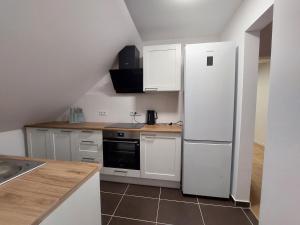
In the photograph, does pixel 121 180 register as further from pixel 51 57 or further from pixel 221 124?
pixel 51 57

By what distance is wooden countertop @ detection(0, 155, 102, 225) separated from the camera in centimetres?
60

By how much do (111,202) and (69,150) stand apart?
1.08 metres

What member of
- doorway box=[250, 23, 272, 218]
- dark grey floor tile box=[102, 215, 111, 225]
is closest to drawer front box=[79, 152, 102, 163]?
dark grey floor tile box=[102, 215, 111, 225]

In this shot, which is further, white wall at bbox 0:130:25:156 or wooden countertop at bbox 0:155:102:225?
white wall at bbox 0:130:25:156

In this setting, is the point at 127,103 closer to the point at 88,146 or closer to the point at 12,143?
the point at 88,146

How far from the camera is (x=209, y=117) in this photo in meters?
1.92

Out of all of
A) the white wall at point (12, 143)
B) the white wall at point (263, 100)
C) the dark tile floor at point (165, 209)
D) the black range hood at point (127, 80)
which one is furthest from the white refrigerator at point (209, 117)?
the white wall at point (263, 100)

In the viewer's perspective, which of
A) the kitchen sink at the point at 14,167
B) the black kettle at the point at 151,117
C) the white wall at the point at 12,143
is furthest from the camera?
the black kettle at the point at 151,117

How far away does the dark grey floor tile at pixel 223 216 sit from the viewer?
1665 millimetres

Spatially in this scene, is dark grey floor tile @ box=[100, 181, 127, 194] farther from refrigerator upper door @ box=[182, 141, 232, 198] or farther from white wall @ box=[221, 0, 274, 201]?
white wall @ box=[221, 0, 274, 201]

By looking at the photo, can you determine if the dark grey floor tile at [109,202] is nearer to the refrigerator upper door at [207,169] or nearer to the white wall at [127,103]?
the refrigerator upper door at [207,169]

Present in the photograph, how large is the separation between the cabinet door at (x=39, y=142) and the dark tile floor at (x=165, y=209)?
1.18 metres

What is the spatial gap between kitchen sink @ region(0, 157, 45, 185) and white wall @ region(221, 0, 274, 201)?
1958mm

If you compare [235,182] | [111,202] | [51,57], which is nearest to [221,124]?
[235,182]
